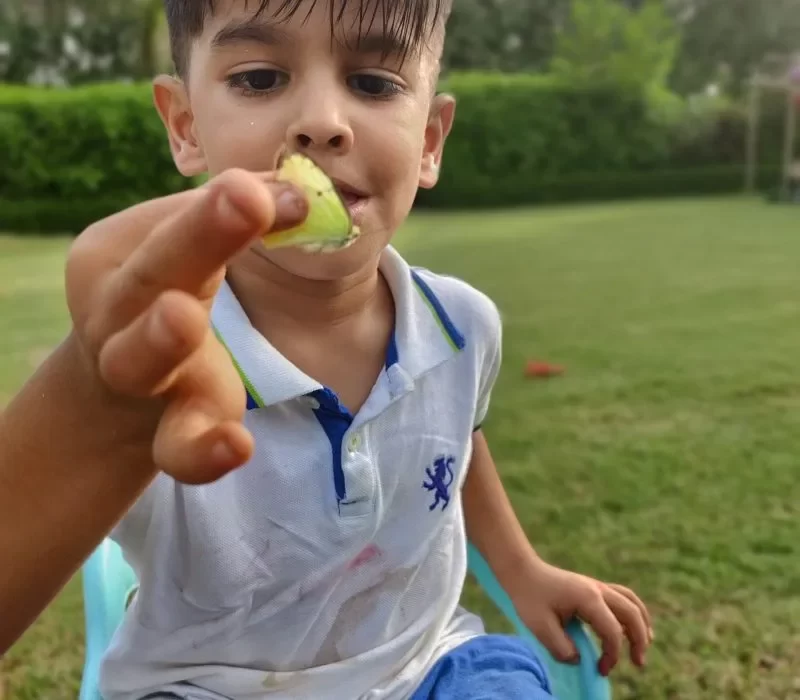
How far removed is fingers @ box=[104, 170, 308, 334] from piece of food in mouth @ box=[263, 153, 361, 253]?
0.04m

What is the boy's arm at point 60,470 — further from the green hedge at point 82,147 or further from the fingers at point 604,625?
the green hedge at point 82,147

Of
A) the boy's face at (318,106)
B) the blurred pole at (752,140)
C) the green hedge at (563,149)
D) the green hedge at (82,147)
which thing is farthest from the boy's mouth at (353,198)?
the blurred pole at (752,140)

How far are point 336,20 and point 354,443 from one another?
0.35 metres

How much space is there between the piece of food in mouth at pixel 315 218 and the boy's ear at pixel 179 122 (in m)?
0.31

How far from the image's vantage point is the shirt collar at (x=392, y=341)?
2.50 ft

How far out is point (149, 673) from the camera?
2.67ft

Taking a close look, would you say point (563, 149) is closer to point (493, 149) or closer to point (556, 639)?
point (493, 149)

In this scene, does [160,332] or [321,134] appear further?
[321,134]

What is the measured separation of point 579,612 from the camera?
97 cm

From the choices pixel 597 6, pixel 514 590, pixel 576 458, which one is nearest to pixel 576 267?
pixel 576 458

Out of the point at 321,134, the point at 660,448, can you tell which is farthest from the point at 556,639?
the point at 660,448

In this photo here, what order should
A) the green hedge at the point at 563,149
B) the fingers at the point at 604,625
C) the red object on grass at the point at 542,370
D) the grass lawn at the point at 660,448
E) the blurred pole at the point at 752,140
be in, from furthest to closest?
the blurred pole at the point at 752,140
the green hedge at the point at 563,149
the red object on grass at the point at 542,370
the grass lawn at the point at 660,448
the fingers at the point at 604,625

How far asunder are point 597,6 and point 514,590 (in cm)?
1468

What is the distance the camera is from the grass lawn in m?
1.30
